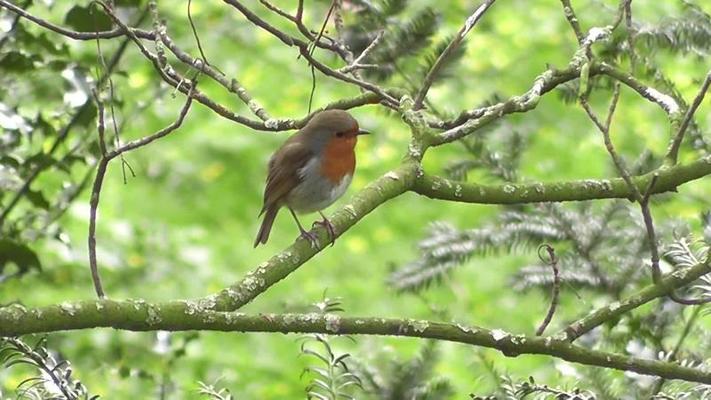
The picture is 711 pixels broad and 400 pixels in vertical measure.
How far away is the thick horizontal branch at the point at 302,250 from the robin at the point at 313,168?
1125mm

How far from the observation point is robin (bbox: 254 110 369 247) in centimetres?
357

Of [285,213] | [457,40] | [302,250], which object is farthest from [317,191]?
[285,213]

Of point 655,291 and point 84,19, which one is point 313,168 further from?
point 655,291

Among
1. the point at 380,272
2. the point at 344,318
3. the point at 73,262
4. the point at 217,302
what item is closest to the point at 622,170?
the point at 344,318

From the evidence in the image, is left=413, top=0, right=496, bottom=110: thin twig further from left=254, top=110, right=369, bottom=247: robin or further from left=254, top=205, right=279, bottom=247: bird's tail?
left=254, top=205, right=279, bottom=247: bird's tail

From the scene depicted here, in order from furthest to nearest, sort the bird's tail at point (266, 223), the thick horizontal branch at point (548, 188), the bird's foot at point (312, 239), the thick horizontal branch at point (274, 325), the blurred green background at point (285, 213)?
the blurred green background at point (285, 213)
the bird's tail at point (266, 223)
the thick horizontal branch at point (548, 188)
the bird's foot at point (312, 239)
the thick horizontal branch at point (274, 325)

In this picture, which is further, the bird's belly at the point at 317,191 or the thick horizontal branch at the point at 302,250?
the bird's belly at the point at 317,191

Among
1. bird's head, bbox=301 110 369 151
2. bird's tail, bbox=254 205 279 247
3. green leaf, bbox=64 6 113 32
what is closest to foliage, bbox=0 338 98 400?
green leaf, bbox=64 6 113 32

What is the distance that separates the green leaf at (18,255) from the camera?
274 cm

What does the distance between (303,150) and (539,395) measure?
1.83 meters

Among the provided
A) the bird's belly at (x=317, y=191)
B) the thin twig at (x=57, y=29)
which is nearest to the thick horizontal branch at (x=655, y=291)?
the thin twig at (x=57, y=29)

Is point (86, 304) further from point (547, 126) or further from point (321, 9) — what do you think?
point (547, 126)

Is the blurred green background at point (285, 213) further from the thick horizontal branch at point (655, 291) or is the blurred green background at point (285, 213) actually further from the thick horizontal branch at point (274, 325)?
the thick horizontal branch at point (274, 325)

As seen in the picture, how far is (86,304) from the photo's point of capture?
5.17ft
